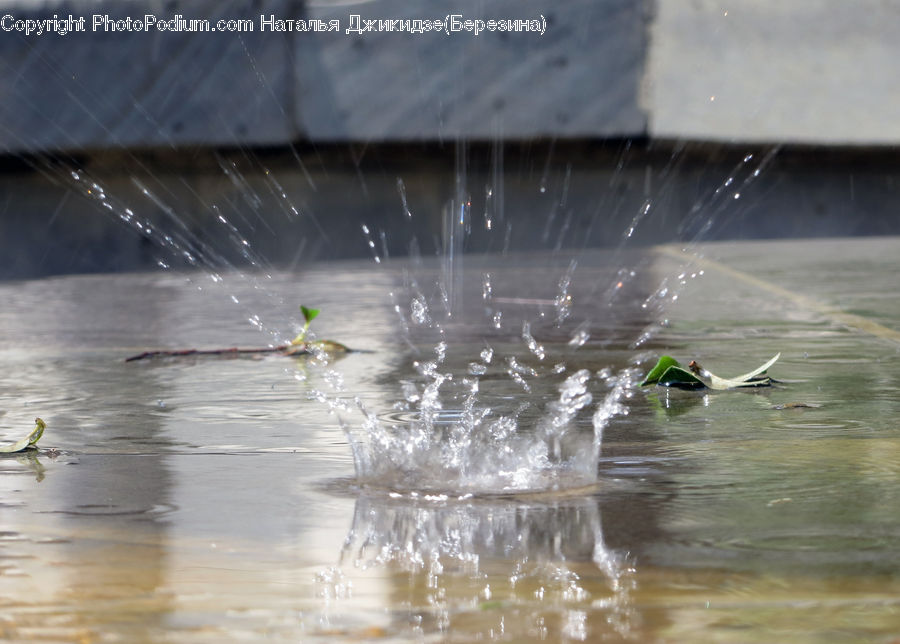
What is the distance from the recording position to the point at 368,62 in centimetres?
1081

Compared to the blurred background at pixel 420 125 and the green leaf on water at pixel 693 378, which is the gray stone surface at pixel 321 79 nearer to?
the blurred background at pixel 420 125

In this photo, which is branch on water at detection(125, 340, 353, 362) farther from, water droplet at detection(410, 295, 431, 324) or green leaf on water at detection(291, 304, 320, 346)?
water droplet at detection(410, 295, 431, 324)

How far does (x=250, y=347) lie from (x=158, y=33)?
6560 millimetres

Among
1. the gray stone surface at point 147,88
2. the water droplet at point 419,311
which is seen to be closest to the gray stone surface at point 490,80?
the gray stone surface at point 147,88

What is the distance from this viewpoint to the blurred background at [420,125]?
10.7 meters

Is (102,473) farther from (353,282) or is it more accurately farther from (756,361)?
(353,282)

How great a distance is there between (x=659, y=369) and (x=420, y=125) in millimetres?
7582

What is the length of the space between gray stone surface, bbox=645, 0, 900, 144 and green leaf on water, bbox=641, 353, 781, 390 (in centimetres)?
765

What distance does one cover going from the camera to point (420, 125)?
10875 mm

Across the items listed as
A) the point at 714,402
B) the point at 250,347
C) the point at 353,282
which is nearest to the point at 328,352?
the point at 250,347

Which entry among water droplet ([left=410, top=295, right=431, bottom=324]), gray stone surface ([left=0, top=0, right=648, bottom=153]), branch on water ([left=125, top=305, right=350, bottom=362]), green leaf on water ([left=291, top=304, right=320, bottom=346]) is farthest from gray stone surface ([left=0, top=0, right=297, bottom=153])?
green leaf on water ([left=291, top=304, right=320, bottom=346])

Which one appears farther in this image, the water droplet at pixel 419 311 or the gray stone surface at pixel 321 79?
the gray stone surface at pixel 321 79

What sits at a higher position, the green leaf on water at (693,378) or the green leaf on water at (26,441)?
the green leaf on water at (693,378)

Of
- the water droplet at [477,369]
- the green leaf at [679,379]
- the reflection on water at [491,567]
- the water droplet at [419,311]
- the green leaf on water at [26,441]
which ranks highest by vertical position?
the water droplet at [419,311]
